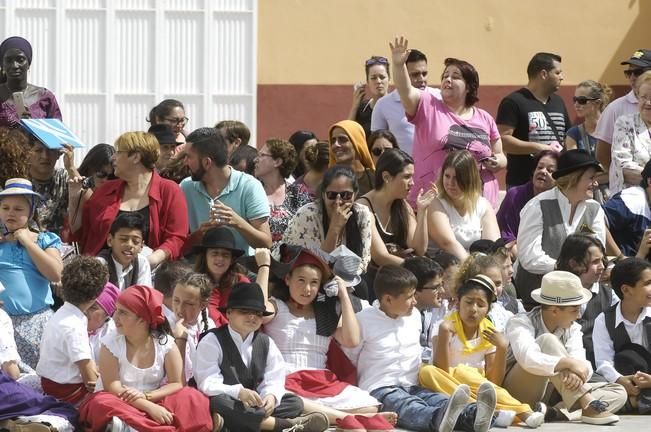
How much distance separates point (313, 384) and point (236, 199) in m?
1.64

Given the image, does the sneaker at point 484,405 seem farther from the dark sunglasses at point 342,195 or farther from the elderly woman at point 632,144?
the elderly woman at point 632,144

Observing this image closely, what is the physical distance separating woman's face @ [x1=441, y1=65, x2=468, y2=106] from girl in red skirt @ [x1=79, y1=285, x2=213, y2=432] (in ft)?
11.7

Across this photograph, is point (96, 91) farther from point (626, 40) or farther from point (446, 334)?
point (446, 334)

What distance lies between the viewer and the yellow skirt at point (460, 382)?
31.2 feet

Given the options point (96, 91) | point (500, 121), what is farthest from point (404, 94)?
point (96, 91)

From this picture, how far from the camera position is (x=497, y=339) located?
962cm

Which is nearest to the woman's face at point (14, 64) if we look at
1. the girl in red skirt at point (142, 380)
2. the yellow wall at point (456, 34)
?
the girl in red skirt at point (142, 380)

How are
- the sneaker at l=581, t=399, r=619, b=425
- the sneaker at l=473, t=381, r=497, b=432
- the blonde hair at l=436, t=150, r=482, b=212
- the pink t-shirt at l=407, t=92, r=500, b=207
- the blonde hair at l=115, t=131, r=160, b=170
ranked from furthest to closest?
the pink t-shirt at l=407, t=92, r=500, b=207, the blonde hair at l=436, t=150, r=482, b=212, the blonde hair at l=115, t=131, r=160, b=170, the sneaker at l=581, t=399, r=619, b=425, the sneaker at l=473, t=381, r=497, b=432

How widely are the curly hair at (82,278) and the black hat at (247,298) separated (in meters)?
0.72

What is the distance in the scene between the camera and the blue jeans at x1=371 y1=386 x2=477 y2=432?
920 cm

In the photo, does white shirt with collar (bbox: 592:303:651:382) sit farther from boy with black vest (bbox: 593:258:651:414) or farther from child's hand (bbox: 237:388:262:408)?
child's hand (bbox: 237:388:262:408)

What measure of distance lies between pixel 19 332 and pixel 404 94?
3453 mm

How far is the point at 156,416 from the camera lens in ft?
28.5

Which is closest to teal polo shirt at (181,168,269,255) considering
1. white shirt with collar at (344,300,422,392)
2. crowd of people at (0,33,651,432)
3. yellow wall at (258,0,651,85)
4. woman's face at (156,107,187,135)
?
crowd of people at (0,33,651,432)
